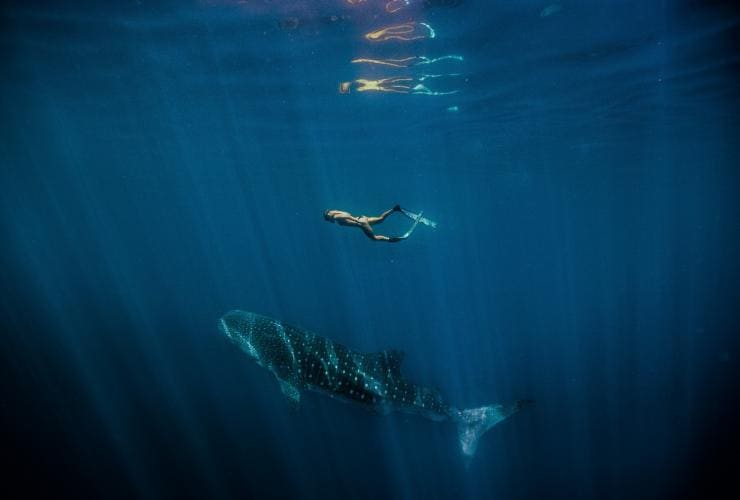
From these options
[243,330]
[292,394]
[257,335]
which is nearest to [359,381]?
[292,394]

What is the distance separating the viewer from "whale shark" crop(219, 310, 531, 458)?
8.55m

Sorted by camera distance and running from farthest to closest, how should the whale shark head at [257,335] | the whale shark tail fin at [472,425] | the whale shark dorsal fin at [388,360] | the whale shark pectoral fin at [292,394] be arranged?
1. the whale shark head at [257,335]
2. the whale shark tail fin at [472,425]
3. the whale shark dorsal fin at [388,360]
4. the whale shark pectoral fin at [292,394]

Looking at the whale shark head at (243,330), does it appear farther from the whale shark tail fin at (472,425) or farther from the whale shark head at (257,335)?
the whale shark tail fin at (472,425)

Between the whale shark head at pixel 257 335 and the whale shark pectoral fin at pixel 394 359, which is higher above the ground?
the whale shark head at pixel 257 335

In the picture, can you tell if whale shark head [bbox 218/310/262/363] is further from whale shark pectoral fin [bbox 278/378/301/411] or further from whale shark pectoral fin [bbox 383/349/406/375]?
whale shark pectoral fin [bbox 383/349/406/375]

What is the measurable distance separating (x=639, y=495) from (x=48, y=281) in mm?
44173

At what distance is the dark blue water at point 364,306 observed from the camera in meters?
10.6

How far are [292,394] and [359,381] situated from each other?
62.3 inches

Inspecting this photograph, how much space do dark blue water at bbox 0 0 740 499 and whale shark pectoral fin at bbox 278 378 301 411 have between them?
12.3 feet

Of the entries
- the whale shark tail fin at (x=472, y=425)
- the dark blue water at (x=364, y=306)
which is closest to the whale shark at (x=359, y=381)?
the whale shark tail fin at (x=472, y=425)

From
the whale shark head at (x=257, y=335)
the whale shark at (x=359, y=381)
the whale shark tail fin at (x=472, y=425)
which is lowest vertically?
the whale shark tail fin at (x=472, y=425)

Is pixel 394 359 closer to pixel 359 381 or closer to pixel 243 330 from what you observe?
pixel 359 381

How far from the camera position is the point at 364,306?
91.2ft

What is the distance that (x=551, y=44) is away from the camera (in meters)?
12.0
